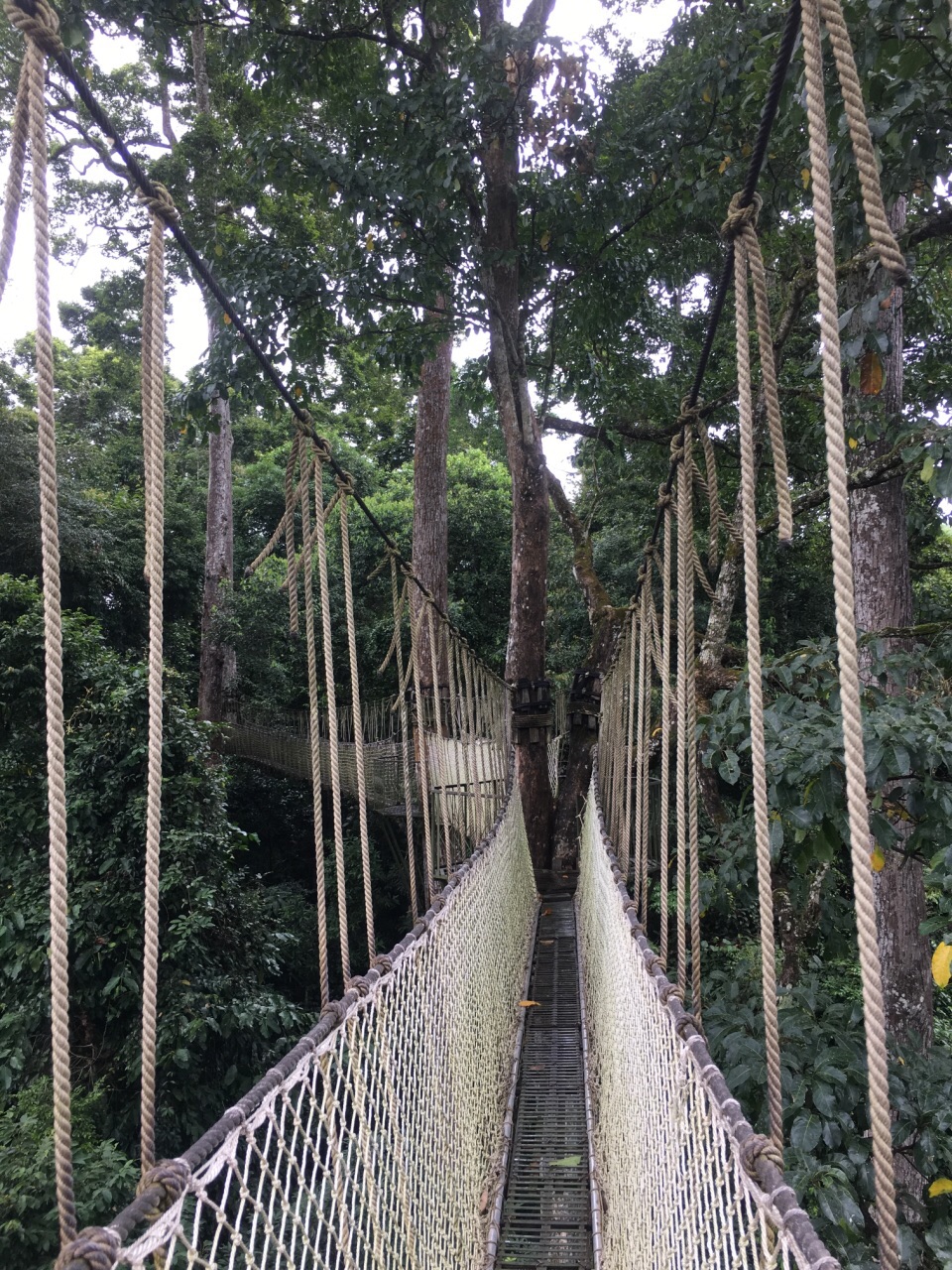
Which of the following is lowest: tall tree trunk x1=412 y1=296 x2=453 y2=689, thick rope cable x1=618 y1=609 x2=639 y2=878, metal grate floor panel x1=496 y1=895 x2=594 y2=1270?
metal grate floor panel x1=496 y1=895 x2=594 y2=1270

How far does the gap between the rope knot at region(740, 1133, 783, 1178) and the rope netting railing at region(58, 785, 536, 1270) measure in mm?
416

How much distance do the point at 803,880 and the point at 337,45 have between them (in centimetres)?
379

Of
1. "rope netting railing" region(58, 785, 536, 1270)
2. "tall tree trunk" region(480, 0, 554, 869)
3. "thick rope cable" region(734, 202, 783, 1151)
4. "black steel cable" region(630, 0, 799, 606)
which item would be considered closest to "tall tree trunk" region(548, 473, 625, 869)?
"tall tree trunk" region(480, 0, 554, 869)

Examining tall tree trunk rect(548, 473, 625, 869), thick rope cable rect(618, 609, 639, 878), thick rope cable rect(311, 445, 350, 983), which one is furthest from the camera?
tall tree trunk rect(548, 473, 625, 869)

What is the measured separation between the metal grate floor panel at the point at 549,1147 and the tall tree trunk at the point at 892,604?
82cm

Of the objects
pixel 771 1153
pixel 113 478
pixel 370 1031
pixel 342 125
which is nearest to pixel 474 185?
pixel 342 125

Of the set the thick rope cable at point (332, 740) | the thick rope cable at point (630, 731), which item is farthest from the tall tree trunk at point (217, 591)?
the thick rope cable at point (332, 740)

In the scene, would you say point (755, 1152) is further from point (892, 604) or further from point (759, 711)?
point (892, 604)

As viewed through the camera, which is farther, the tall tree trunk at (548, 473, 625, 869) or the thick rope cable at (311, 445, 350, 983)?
the tall tree trunk at (548, 473, 625, 869)

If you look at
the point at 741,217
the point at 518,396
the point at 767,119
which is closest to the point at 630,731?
the point at 741,217

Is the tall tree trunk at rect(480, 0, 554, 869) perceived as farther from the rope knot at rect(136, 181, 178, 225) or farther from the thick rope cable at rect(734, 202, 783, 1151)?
the thick rope cable at rect(734, 202, 783, 1151)

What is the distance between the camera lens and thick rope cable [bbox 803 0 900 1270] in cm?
56

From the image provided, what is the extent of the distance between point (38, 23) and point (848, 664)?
780 mm

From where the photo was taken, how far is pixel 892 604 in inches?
91.2
